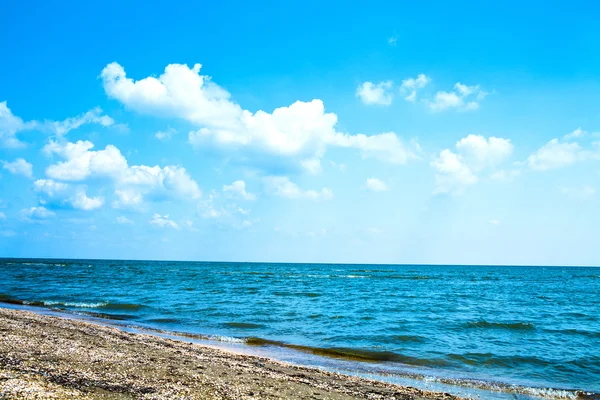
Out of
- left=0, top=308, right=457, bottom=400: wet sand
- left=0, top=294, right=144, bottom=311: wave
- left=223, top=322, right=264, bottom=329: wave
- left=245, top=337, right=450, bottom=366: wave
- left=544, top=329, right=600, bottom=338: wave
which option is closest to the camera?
left=0, top=308, right=457, bottom=400: wet sand

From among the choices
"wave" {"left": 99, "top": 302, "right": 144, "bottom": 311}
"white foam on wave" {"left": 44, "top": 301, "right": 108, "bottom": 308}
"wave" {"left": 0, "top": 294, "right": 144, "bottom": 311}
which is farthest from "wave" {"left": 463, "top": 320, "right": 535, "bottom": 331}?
"white foam on wave" {"left": 44, "top": 301, "right": 108, "bottom": 308}

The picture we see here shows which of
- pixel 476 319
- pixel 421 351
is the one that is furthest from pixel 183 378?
pixel 476 319

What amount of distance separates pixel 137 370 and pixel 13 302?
95.1 ft

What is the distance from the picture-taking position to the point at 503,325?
1007 inches

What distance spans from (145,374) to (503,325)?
23.9m

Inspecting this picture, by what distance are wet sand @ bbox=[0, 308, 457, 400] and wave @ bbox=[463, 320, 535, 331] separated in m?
15.5

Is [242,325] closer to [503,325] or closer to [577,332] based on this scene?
[503,325]

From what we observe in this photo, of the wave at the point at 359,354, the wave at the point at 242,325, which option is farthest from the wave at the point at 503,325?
the wave at the point at 242,325

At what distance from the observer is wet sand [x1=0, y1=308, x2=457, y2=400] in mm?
8695

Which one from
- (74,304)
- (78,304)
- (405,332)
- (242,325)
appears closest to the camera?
(405,332)

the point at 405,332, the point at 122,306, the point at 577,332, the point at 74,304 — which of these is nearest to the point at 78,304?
the point at 74,304

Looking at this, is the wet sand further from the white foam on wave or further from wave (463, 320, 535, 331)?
the white foam on wave

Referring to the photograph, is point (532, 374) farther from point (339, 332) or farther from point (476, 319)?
point (476, 319)

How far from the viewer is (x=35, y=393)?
7.83 metres
